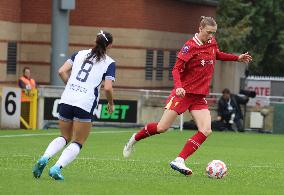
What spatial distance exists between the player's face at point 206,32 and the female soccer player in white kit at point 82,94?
198 centimetres

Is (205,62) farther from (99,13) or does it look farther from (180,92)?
(99,13)

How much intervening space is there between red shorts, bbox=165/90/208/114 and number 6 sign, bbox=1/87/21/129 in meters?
15.4

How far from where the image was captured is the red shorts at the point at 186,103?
16656 millimetres

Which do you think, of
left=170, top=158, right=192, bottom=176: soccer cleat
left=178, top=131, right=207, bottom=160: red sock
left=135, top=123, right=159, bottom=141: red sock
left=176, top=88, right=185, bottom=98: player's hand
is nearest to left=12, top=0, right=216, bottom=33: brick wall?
left=135, top=123, right=159, bottom=141: red sock

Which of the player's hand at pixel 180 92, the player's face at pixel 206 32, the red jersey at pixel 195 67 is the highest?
the player's face at pixel 206 32

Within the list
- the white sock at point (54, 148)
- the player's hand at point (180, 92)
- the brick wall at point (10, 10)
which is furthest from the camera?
the brick wall at point (10, 10)

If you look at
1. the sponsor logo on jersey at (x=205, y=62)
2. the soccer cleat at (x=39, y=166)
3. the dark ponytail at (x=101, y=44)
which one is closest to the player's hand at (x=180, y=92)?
the sponsor logo on jersey at (x=205, y=62)

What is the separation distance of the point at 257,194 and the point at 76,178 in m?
2.52

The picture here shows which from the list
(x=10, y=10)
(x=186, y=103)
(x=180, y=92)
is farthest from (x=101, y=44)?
(x=10, y=10)

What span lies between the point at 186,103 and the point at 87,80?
2.24m

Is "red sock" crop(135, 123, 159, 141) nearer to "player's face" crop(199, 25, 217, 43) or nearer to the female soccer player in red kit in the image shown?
the female soccer player in red kit

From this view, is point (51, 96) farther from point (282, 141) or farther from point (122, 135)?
point (282, 141)

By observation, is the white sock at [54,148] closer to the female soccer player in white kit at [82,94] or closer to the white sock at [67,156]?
the female soccer player in white kit at [82,94]

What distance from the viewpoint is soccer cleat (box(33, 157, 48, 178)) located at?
14.6m
